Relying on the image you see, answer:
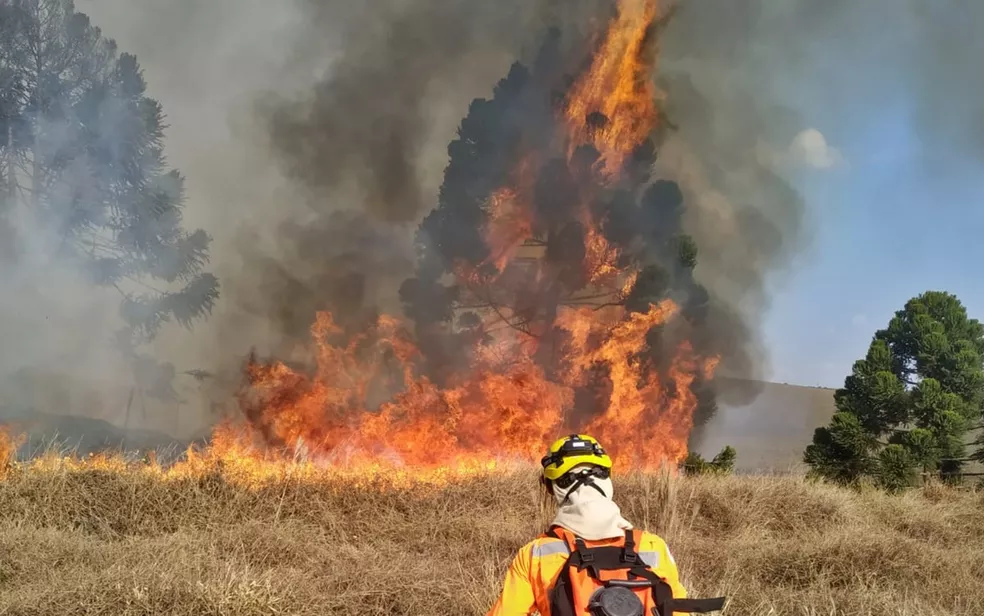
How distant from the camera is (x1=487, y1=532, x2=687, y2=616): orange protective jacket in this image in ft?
8.79

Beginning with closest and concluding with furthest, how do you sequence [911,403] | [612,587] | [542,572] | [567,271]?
[612,587], [542,572], [911,403], [567,271]

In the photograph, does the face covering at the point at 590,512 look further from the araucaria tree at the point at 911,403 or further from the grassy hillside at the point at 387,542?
the araucaria tree at the point at 911,403

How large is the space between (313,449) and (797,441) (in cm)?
4040

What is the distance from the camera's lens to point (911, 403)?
1842cm

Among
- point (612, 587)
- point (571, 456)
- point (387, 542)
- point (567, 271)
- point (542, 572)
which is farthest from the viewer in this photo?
point (567, 271)

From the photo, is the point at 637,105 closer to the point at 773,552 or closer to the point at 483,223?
the point at 483,223

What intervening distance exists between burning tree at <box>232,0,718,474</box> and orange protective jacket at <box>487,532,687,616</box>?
578 inches

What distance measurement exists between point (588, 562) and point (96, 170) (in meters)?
20.4

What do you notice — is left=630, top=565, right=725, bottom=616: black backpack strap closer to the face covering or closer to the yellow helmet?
the face covering

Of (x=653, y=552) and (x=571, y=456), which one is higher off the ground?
(x=571, y=456)

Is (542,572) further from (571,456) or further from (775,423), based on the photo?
(775,423)

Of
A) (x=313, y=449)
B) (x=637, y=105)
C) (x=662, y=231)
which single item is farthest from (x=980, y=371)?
(x=313, y=449)

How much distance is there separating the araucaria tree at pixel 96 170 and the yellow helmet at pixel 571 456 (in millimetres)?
18414

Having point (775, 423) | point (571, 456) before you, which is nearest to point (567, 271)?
point (571, 456)
